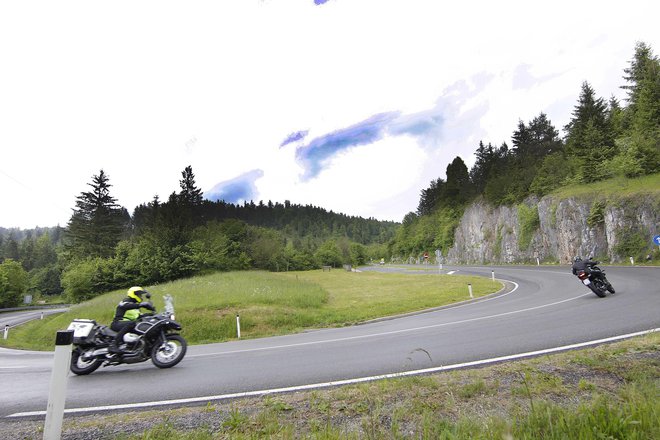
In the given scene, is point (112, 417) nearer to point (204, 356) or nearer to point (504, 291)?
point (204, 356)

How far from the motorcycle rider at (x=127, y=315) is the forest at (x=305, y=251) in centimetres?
3619

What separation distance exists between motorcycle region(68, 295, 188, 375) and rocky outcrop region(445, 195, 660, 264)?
15559mm

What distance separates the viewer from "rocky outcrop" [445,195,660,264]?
24.2 m

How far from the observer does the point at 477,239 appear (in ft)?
175

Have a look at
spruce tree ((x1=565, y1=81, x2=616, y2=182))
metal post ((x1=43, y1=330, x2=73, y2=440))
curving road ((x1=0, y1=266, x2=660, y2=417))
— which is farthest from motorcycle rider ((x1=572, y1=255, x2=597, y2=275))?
spruce tree ((x1=565, y1=81, x2=616, y2=182))

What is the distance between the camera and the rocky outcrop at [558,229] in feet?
79.4

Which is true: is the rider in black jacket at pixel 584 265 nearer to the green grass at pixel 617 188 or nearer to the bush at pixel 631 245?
the bush at pixel 631 245

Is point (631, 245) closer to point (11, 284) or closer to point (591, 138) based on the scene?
point (591, 138)

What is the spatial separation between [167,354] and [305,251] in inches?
3165

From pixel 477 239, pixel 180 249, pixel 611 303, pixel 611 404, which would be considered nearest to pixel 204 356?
pixel 611 404

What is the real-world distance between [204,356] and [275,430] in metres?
6.06

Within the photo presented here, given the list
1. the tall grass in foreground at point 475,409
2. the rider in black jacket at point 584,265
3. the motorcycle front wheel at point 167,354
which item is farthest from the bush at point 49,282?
the rider in black jacket at point 584,265

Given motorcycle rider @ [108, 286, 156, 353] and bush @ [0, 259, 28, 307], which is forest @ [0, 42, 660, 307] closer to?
bush @ [0, 259, 28, 307]

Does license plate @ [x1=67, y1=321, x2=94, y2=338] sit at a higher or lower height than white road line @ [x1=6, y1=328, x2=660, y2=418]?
higher
